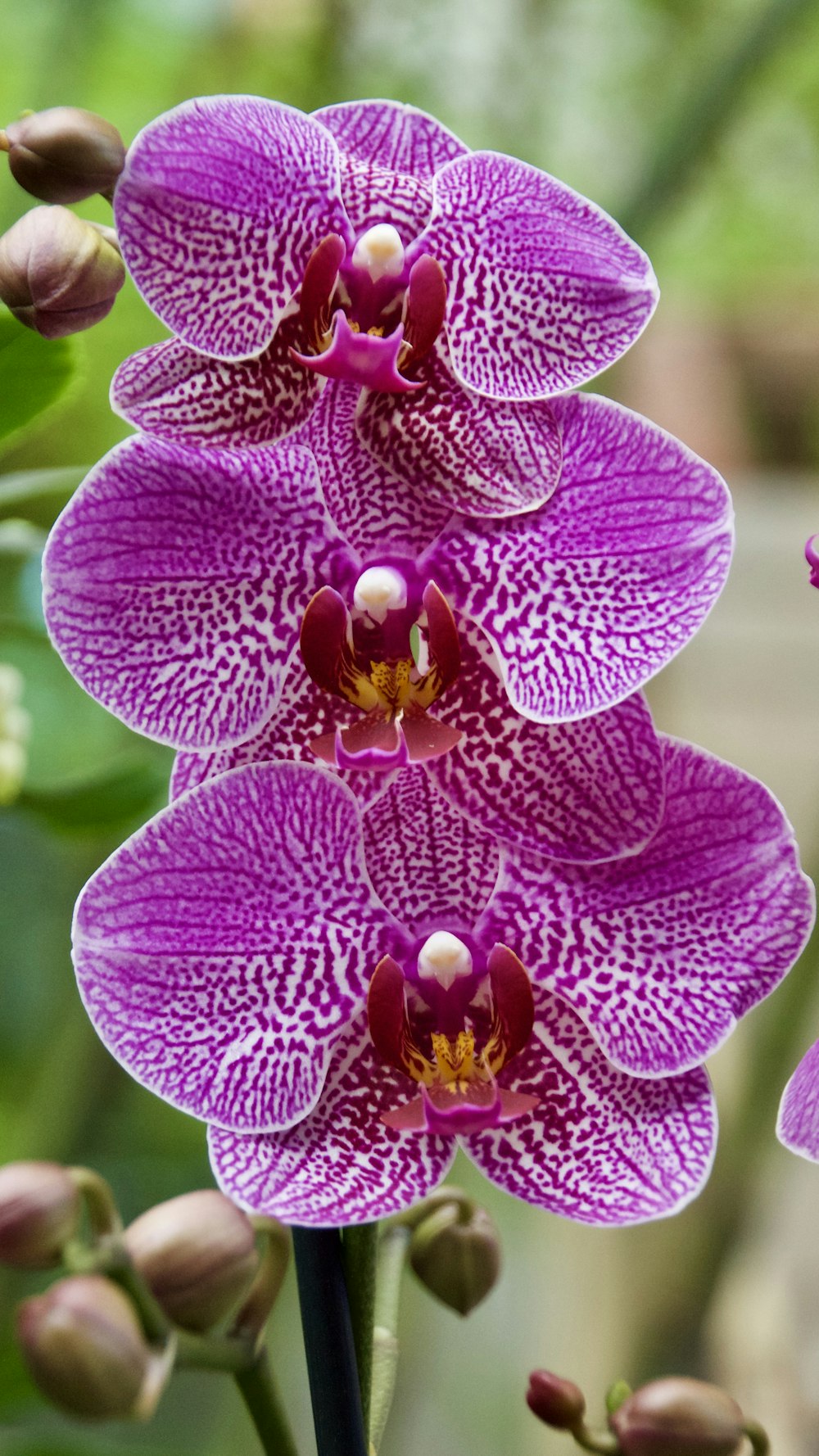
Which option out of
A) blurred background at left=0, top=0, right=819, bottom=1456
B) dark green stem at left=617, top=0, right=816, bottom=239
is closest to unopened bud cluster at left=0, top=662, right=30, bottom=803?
blurred background at left=0, top=0, right=819, bottom=1456

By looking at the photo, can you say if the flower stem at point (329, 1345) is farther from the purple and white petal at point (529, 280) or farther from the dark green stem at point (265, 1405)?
the purple and white petal at point (529, 280)

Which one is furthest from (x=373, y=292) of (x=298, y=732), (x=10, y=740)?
(x=10, y=740)

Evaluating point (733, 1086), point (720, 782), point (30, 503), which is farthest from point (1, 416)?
point (733, 1086)

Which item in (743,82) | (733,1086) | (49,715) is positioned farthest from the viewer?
(733,1086)

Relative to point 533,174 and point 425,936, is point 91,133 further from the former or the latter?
point 425,936

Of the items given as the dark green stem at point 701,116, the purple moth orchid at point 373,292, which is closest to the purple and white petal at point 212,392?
the purple moth orchid at point 373,292
